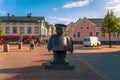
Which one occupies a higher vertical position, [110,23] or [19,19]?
[19,19]

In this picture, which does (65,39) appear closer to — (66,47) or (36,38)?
(66,47)

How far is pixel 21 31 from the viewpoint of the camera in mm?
94688

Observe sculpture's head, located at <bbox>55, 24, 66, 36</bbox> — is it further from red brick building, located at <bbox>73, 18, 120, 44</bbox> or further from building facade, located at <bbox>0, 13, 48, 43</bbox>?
building facade, located at <bbox>0, 13, 48, 43</bbox>

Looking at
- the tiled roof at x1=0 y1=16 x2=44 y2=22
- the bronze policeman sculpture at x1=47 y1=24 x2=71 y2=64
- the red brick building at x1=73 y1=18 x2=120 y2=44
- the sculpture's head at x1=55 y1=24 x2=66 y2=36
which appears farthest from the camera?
the tiled roof at x1=0 y1=16 x2=44 y2=22

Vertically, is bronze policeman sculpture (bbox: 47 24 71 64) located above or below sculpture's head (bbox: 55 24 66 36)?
below

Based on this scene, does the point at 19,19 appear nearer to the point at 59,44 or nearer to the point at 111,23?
the point at 111,23

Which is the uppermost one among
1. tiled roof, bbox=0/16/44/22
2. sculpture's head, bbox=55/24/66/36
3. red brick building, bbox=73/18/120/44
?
tiled roof, bbox=0/16/44/22

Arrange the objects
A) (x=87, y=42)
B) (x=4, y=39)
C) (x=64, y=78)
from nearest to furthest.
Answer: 1. (x=64, y=78)
2. (x=87, y=42)
3. (x=4, y=39)

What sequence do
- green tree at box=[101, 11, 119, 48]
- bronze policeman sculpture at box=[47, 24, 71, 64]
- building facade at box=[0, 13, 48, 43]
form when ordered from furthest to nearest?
building facade at box=[0, 13, 48, 43], green tree at box=[101, 11, 119, 48], bronze policeman sculpture at box=[47, 24, 71, 64]

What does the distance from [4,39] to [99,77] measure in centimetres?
8179

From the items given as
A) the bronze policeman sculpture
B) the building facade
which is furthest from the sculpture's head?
the building facade

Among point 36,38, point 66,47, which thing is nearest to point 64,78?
point 66,47

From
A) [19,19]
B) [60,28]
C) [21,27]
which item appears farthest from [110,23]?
[19,19]

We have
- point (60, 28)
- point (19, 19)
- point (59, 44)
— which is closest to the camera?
point (59, 44)
